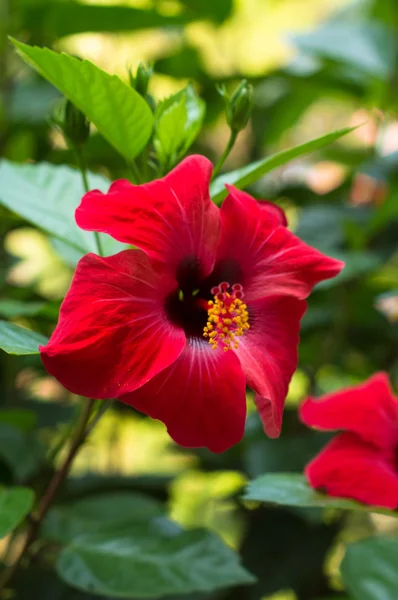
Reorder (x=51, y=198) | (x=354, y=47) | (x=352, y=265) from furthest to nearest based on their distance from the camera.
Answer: (x=354, y=47) → (x=352, y=265) → (x=51, y=198)

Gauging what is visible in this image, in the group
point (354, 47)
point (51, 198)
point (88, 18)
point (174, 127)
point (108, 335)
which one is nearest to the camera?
point (108, 335)

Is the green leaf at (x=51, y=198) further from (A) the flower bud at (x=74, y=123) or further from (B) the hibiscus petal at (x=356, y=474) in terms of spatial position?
Answer: (B) the hibiscus petal at (x=356, y=474)

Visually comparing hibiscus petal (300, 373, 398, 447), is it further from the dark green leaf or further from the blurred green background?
the dark green leaf

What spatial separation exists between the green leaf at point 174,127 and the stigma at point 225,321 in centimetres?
12

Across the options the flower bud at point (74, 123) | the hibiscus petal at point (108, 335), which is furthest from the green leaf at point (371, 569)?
the flower bud at point (74, 123)

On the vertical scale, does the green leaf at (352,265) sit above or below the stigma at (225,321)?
below

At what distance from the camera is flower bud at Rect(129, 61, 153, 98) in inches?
20.6

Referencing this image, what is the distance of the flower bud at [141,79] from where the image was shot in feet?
1.72

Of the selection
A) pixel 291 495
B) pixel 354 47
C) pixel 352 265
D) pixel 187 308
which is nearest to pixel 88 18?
pixel 354 47

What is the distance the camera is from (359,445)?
61 centimetres

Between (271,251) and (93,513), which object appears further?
(93,513)

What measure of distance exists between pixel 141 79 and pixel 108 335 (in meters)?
0.23

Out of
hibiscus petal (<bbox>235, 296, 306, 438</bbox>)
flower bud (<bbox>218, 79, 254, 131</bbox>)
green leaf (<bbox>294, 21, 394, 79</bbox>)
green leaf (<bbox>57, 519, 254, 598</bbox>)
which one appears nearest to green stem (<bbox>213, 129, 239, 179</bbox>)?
flower bud (<bbox>218, 79, 254, 131</bbox>)

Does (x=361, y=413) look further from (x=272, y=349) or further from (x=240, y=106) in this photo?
(x=240, y=106)
